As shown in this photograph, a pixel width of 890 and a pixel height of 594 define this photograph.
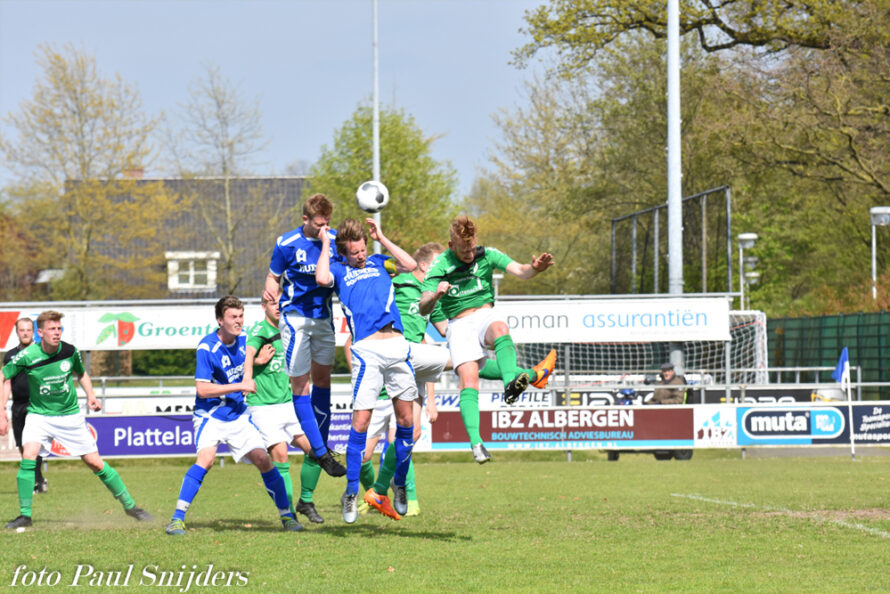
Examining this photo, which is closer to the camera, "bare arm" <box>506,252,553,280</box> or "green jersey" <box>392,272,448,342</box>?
"bare arm" <box>506,252,553,280</box>

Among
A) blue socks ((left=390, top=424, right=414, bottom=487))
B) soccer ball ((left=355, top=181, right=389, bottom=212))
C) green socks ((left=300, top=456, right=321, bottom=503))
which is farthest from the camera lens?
green socks ((left=300, top=456, right=321, bottom=503))

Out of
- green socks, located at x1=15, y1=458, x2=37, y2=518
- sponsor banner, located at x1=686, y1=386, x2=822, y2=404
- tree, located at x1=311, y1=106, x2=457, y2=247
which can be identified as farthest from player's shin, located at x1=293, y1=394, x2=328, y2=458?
tree, located at x1=311, y1=106, x2=457, y2=247

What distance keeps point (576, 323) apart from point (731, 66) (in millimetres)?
13146

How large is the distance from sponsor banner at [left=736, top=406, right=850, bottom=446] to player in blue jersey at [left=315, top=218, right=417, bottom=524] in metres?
11.6

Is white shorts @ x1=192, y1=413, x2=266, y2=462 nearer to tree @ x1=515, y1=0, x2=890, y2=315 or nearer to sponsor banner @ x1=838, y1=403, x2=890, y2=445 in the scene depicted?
sponsor banner @ x1=838, y1=403, x2=890, y2=445

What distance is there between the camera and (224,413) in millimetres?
9938

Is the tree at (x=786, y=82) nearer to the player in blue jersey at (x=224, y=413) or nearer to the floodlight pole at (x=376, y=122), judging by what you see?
the floodlight pole at (x=376, y=122)

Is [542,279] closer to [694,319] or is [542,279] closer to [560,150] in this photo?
[560,150]

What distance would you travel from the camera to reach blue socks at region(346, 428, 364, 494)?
30.4 feet

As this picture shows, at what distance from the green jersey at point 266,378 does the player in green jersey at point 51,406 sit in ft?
4.90

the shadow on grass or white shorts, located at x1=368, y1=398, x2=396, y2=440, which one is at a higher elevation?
white shorts, located at x1=368, y1=398, x2=396, y2=440

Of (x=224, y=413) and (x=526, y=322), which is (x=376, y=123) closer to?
(x=526, y=322)

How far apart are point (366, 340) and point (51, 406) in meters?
3.53

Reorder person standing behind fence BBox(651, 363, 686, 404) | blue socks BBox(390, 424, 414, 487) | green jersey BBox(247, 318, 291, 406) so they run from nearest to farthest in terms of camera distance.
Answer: blue socks BBox(390, 424, 414, 487), green jersey BBox(247, 318, 291, 406), person standing behind fence BBox(651, 363, 686, 404)
